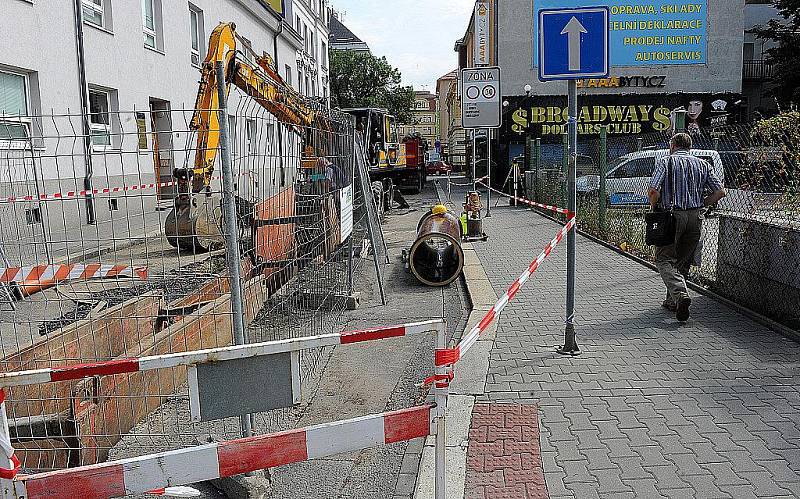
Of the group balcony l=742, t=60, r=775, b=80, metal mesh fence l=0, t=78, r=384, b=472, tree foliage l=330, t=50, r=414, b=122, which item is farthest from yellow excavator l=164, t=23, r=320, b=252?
tree foliage l=330, t=50, r=414, b=122

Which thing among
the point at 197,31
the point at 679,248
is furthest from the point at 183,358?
the point at 197,31

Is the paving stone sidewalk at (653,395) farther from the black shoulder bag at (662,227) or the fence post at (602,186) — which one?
the fence post at (602,186)

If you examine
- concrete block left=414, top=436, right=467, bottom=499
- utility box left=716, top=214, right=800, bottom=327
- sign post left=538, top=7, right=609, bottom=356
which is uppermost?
sign post left=538, top=7, right=609, bottom=356

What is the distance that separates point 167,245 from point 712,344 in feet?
23.6

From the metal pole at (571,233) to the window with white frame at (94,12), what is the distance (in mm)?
11662

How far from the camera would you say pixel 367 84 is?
64.9 meters

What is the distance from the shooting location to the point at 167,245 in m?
9.95

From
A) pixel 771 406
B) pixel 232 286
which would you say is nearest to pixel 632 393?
pixel 771 406

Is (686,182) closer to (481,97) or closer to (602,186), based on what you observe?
(602,186)

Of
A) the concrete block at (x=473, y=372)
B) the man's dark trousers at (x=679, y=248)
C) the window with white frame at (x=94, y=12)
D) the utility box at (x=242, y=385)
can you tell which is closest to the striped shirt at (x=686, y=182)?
the man's dark trousers at (x=679, y=248)

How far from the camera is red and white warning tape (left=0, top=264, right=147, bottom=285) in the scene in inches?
210

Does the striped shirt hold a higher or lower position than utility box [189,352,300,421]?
higher

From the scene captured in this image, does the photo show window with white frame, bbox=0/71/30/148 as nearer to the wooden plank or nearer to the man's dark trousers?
the wooden plank

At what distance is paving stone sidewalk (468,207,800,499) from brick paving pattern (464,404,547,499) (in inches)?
3.3
